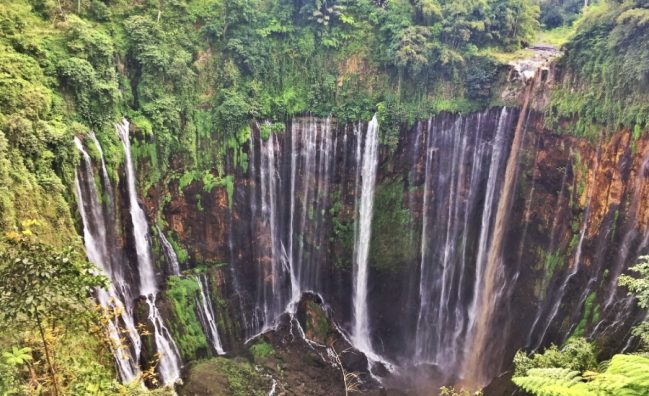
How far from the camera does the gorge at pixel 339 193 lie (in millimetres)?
15055

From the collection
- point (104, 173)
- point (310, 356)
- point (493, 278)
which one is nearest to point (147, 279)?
point (104, 173)

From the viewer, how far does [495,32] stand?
18.7 metres

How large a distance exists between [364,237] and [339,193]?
1.99m

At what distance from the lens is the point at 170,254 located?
17516 millimetres

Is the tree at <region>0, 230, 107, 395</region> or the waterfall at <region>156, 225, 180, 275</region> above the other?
the tree at <region>0, 230, 107, 395</region>

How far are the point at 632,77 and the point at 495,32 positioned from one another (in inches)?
222

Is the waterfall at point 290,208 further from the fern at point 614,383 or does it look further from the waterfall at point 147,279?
the fern at point 614,383

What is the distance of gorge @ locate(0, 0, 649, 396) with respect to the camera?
15.1 meters

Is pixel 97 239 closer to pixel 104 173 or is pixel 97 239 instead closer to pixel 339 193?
pixel 104 173

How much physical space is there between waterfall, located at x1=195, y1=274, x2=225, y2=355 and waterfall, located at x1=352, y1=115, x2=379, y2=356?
5433 millimetres

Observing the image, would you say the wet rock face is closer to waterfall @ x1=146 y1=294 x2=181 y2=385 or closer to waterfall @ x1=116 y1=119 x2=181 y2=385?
waterfall @ x1=146 y1=294 x2=181 y2=385

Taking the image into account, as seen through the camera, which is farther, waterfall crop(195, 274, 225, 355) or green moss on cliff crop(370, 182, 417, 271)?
green moss on cliff crop(370, 182, 417, 271)

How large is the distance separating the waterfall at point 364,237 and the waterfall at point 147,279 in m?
7.14

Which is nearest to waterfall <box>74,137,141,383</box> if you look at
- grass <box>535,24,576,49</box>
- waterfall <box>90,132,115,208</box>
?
waterfall <box>90,132,115,208</box>
